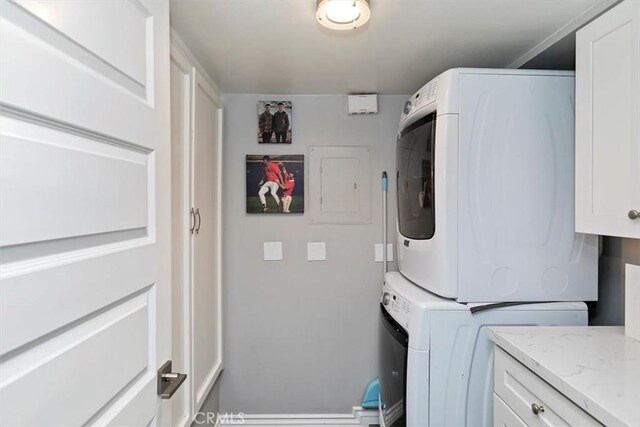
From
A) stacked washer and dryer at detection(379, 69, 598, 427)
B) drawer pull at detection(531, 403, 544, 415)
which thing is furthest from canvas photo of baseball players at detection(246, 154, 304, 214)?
drawer pull at detection(531, 403, 544, 415)

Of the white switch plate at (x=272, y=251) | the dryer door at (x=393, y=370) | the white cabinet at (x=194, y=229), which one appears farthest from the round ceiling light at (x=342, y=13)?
the white switch plate at (x=272, y=251)

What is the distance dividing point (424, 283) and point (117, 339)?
1.16 m

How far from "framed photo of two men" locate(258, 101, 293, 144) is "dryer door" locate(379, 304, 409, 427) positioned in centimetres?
121

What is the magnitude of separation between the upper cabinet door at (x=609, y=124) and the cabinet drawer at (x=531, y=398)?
546 mm

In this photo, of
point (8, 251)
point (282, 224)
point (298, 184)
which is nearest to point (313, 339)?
point (282, 224)

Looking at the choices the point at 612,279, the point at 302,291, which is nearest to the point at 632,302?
the point at 612,279

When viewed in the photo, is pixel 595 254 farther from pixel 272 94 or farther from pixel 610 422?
pixel 272 94

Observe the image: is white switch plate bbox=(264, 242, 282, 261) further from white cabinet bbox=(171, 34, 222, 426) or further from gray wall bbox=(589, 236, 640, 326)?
gray wall bbox=(589, 236, 640, 326)

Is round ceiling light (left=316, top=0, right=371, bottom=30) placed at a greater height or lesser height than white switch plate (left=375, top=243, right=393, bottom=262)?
greater

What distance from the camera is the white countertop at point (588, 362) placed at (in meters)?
0.80

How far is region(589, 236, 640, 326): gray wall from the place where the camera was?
1.43 m

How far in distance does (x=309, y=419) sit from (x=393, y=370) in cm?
98

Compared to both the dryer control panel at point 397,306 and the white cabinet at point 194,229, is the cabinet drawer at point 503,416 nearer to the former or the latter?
the dryer control panel at point 397,306

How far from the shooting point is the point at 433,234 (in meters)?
1.41
